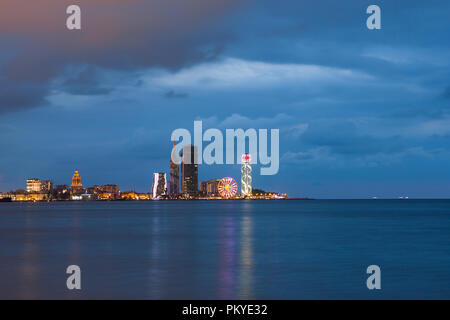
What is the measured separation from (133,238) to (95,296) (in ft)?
116

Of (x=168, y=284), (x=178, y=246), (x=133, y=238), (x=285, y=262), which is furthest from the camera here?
(x=133, y=238)

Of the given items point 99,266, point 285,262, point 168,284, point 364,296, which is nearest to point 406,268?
point 285,262

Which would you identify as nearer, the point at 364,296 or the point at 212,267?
the point at 364,296

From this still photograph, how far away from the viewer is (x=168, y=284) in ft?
97.8

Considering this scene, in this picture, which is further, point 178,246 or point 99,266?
point 178,246

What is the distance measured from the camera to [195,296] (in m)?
26.2

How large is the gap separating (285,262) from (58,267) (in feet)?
54.0
